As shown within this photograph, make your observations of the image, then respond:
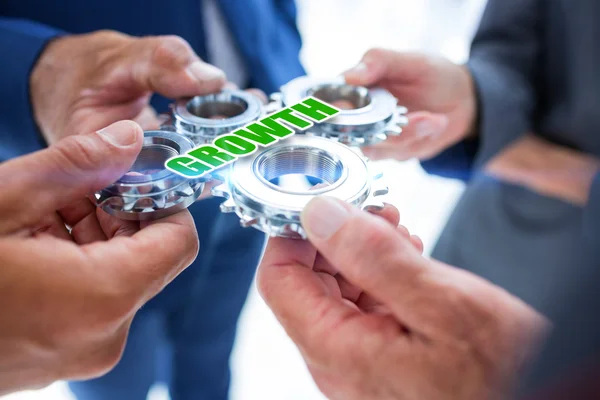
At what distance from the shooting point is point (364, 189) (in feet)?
1.79

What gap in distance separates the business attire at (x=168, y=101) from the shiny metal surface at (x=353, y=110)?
15cm

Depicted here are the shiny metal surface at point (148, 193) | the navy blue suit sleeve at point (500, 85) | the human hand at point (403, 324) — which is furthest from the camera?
the navy blue suit sleeve at point (500, 85)

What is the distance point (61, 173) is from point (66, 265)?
0.09 meters

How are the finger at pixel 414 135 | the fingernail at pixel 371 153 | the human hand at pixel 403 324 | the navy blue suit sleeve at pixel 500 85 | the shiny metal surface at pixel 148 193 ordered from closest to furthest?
the human hand at pixel 403 324 < the shiny metal surface at pixel 148 193 < the fingernail at pixel 371 153 < the finger at pixel 414 135 < the navy blue suit sleeve at pixel 500 85

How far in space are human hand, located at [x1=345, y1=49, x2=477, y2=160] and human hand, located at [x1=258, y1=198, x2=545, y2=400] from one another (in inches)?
15.6

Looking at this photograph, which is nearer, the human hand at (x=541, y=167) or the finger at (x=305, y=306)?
the finger at (x=305, y=306)

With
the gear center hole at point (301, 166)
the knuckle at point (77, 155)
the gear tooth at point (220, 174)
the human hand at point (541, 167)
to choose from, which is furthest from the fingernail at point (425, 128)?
the knuckle at point (77, 155)

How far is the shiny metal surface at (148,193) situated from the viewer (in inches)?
21.5

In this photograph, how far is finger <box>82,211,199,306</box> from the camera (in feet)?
1.65

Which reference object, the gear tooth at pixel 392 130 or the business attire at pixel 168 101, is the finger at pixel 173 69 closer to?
the business attire at pixel 168 101

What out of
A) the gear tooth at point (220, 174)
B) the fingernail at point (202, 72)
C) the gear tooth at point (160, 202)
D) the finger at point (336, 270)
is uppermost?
the fingernail at point (202, 72)

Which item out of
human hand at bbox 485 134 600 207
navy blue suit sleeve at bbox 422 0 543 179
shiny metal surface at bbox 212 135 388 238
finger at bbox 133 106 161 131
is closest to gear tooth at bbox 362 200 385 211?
shiny metal surface at bbox 212 135 388 238

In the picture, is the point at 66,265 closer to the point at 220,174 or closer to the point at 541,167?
the point at 220,174

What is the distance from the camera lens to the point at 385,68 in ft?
3.02
